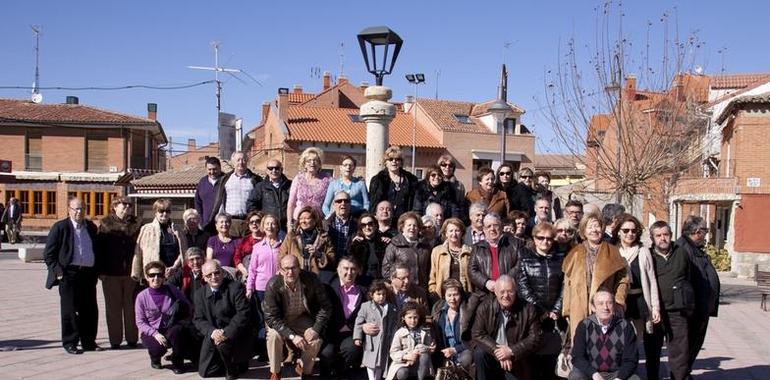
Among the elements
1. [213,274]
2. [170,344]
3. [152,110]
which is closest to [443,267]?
[213,274]

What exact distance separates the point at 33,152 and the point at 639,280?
3908 cm

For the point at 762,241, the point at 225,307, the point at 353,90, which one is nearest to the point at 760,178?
the point at 762,241

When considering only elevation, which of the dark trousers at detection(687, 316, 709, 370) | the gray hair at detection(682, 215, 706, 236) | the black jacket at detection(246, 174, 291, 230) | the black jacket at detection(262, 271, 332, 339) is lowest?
the dark trousers at detection(687, 316, 709, 370)

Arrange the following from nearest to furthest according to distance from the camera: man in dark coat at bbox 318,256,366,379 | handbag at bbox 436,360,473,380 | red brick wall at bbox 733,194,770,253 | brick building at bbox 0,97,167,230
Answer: handbag at bbox 436,360,473,380
man in dark coat at bbox 318,256,366,379
red brick wall at bbox 733,194,770,253
brick building at bbox 0,97,167,230

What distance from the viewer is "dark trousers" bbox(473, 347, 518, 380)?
6.26 metres

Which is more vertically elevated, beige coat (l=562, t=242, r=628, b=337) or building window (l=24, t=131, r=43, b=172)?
building window (l=24, t=131, r=43, b=172)

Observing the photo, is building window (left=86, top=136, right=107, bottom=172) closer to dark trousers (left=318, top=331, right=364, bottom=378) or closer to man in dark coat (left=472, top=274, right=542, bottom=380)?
dark trousers (left=318, top=331, right=364, bottom=378)

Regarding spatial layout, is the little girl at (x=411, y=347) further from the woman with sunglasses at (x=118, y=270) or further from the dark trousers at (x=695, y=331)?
the woman with sunglasses at (x=118, y=270)

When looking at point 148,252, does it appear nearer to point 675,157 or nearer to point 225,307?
point 225,307

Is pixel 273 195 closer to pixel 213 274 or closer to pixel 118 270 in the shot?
pixel 213 274

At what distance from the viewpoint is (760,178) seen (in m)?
23.0

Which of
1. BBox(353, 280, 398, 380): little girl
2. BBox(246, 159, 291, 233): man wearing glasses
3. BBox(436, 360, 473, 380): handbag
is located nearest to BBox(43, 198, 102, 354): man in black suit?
BBox(246, 159, 291, 233): man wearing glasses

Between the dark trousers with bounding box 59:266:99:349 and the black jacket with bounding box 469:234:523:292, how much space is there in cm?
448

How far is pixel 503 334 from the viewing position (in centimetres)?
634
